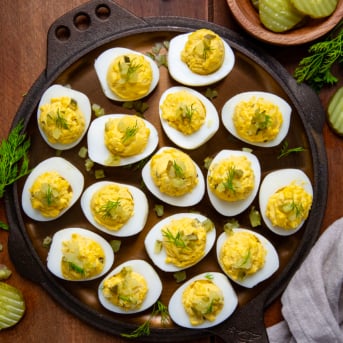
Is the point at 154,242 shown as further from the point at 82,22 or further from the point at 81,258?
the point at 82,22

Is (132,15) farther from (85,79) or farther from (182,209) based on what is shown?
(182,209)

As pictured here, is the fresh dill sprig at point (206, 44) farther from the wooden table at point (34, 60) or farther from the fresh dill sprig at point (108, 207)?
the fresh dill sprig at point (108, 207)

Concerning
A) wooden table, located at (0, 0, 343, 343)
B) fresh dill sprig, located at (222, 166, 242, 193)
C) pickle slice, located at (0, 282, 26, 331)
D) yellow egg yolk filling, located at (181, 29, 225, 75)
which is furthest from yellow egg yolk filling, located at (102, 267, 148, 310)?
yellow egg yolk filling, located at (181, 29, 225, 75)

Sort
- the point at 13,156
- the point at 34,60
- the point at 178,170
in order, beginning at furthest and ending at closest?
the point at 34,60 < the point at 13,156 < the point at 178,170

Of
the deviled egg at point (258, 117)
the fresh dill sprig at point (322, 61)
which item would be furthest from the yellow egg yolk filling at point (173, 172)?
the fresh dill sprig at point (322, 61)

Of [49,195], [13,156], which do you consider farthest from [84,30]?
[49,195]

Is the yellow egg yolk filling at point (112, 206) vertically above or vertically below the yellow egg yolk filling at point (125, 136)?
below
